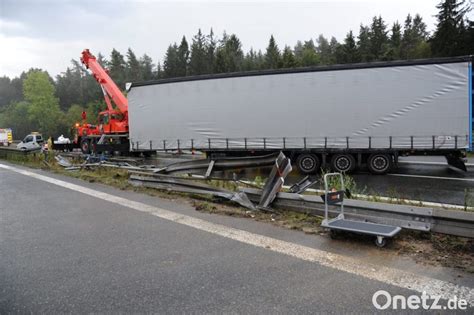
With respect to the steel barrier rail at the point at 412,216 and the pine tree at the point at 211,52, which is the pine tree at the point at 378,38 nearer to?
the pine tree at the point at 211,52

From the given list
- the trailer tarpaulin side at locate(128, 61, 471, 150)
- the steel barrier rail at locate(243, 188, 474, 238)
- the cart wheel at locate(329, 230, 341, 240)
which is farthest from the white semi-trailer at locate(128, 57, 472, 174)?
the cart wheel at locate(329, 230, 341, 240)

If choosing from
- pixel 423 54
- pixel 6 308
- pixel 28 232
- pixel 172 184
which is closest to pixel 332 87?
pixel 172 184

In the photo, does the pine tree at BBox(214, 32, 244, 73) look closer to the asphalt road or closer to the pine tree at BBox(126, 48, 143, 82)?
the pine tree at BBox(126, 48, 143, 82)

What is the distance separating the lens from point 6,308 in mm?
3295

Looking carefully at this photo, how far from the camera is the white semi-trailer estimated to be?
1167cm

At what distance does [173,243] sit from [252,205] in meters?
2.06

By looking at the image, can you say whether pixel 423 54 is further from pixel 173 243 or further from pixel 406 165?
pixel 173 243

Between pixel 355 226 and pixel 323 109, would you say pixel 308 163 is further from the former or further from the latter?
pixel 355 226

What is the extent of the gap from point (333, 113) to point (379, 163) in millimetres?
2442

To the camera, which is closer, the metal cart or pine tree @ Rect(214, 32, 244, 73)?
the metal cart

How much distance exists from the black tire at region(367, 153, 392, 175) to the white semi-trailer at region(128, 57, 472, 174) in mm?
33

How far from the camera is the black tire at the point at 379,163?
12.5 meters

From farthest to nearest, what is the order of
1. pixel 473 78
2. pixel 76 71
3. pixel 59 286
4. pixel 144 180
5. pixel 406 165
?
pixel 76 71
pixel 406 165
pixel 473 78
pixel 144 180
pixel 59 286

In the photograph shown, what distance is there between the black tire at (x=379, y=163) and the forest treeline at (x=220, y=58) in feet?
133
